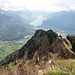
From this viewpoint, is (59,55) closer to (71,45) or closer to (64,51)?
(64,51)

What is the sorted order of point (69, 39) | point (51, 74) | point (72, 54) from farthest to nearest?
point (69, 39) < point (72, 54) < point (51, 74)

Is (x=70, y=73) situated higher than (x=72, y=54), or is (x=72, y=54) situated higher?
(x=70, y=73)

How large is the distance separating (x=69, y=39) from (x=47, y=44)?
1946cm

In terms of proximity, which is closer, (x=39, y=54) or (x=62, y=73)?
(x=62, y=73)

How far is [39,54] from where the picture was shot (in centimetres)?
12150

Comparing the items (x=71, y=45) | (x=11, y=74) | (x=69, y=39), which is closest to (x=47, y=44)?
(x=69, y=39)

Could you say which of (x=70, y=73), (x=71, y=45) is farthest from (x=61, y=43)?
(x=70, y=73)

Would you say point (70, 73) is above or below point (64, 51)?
above

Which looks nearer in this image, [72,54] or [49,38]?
[72,54]

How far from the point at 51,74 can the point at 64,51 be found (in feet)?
198

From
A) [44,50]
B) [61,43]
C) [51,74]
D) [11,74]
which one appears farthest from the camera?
[44,50]

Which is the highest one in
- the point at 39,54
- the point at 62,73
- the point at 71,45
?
the point at 62,73

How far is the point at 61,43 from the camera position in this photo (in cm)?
9169

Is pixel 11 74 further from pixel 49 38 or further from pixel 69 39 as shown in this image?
pixel 49 38
